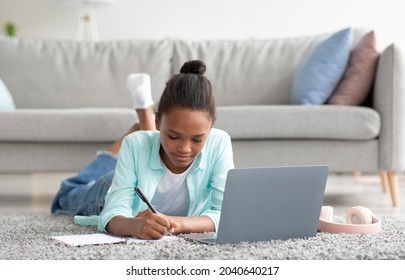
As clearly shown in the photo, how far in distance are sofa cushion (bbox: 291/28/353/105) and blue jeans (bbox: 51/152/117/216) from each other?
1.21 metres

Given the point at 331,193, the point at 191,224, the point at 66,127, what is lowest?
the point at 331,193

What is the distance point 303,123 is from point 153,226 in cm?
162

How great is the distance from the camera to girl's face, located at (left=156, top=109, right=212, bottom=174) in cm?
170

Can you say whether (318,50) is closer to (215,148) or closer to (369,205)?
(369,205)

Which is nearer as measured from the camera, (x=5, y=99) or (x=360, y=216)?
(x=360, y=216)

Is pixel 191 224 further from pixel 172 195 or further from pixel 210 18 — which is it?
pixel 210 18

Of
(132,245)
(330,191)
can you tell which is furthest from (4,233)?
(330,191)

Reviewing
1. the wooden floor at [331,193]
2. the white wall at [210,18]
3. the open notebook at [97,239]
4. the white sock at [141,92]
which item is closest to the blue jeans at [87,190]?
the white sock at [141,92]

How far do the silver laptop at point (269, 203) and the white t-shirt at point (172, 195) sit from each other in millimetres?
217

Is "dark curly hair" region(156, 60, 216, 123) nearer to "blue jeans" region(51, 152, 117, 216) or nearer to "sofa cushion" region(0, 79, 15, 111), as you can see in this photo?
"blue jeans" region(51, 152, 117, 216)

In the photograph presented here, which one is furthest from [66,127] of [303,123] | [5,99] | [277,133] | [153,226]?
[153,226]

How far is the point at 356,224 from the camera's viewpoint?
1936 millimetres

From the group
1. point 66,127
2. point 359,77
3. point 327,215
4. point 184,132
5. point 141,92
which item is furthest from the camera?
point 359,77

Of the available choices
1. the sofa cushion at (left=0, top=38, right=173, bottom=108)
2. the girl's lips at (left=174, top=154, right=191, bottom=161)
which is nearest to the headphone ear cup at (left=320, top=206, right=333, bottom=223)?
the girl's lips at (left=174, top=154, right=191, bottom=161)
